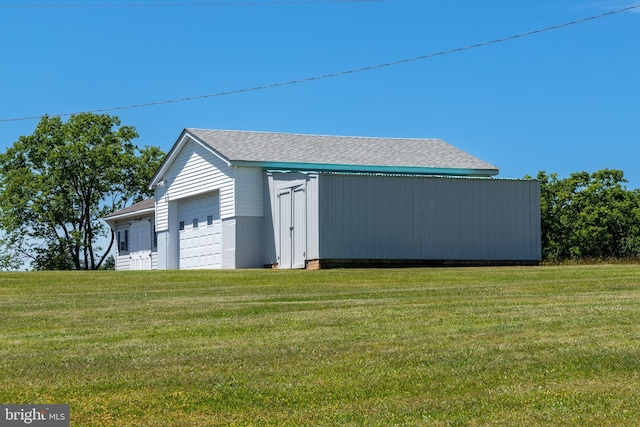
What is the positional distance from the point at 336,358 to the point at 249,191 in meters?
24.1

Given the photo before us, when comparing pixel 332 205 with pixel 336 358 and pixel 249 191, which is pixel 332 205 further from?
pixel 336 358

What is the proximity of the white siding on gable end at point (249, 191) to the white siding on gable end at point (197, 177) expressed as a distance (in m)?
0.31

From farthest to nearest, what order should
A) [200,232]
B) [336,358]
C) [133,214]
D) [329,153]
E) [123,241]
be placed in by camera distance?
[123,241] < [133,214] < [200,232] < [329,153] < [336,358]

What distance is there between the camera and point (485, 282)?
76.4 ft

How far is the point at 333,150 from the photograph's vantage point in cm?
3866

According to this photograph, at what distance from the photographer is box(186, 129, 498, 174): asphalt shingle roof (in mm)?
36531

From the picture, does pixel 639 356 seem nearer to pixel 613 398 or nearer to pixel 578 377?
pixel 578 377

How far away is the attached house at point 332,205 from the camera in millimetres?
32031

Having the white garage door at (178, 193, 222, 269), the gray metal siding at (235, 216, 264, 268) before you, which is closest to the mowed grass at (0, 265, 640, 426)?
the gray metal siding at (235, 216, 264, 268)

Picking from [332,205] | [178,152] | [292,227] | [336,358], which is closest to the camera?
[336,358]

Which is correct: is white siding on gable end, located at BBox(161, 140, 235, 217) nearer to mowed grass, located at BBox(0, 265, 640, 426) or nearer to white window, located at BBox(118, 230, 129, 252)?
white window, located at BBox(118, 230, 129, 252)

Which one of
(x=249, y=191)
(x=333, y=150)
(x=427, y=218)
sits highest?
(x=333, y=150)

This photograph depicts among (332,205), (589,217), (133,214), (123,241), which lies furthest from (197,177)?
(589,217)

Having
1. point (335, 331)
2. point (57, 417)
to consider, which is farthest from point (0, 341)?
point (57, 417)
